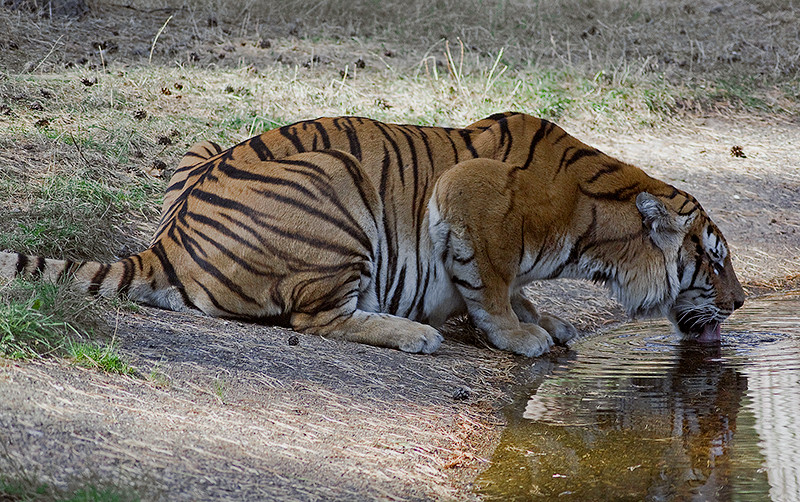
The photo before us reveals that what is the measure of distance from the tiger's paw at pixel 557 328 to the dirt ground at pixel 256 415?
47 centimetres

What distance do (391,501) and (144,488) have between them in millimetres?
824

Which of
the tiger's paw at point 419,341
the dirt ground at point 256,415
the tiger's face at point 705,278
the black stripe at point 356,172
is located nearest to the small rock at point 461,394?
the dirt ground at point 256,415

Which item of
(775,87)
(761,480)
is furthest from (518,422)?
(775,87)

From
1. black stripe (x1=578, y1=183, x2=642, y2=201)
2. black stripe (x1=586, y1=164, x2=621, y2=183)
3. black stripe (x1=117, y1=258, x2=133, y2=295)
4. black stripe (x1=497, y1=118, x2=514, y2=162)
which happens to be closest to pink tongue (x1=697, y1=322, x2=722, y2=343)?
black stripe (x1=578, y1=183, x2=642, y2=201)

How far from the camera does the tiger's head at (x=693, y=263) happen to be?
512 cm

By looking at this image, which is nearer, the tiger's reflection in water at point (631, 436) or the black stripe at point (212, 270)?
the tiger's reflection in water at point (631, 436)

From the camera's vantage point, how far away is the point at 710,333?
5.39 m

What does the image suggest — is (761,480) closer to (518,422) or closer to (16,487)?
(518,422)

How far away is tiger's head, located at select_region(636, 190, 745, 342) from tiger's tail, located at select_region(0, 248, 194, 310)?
102 inches

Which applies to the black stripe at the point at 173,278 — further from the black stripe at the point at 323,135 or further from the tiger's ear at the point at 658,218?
the tiger's ear at the point at 658,218

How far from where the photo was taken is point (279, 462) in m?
3.18

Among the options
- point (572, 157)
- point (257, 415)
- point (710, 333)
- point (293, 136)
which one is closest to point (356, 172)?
point (293, 136)

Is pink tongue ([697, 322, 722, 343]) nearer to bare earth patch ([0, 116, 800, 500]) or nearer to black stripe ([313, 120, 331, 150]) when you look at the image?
bare earth patch ([0, 116, 800, 500])

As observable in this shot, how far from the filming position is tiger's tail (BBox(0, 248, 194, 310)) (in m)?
4.43
